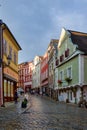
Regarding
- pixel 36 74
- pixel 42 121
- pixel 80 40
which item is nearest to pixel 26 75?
pixel 36 74

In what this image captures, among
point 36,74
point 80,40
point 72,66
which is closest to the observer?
point 72,66

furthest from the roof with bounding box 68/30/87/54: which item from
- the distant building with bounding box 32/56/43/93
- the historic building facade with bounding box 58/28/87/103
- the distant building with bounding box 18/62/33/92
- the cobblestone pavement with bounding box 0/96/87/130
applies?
the distant building with bounding box 18/62/33/92

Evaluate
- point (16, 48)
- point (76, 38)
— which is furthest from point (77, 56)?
point (16, 48)

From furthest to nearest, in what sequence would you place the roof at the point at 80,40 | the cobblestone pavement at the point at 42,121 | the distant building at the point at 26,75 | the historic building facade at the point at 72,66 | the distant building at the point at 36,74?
the distant building at the point at 26,75 < the distant building at the point at 36,74 < the roof at the point at 80,40 < the historic building facade at the point at 72,66 < the cobblestone pavement at the point at 42,121

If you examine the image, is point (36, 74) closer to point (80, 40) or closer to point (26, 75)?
point (26, 75)

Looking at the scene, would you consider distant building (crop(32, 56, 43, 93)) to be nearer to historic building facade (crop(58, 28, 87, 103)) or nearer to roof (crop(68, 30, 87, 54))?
historic building facade (crop(58, 28, 87, 103))

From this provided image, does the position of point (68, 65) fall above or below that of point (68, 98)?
above

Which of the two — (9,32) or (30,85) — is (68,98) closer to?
(9,32)

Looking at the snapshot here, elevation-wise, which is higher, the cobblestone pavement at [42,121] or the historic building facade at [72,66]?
the historic building facade at [72,66]

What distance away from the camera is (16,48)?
4069 centimetres

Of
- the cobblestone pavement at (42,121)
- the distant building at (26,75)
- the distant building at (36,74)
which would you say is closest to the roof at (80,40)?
the cobblestone pavement at (42,121)

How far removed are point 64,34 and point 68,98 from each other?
8987mm

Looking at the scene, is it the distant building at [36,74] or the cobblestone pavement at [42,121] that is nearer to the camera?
the cobblestone pavement at [42,121]

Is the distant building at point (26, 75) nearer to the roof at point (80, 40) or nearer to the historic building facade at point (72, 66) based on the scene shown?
the historic building facade at point (72, 66)
